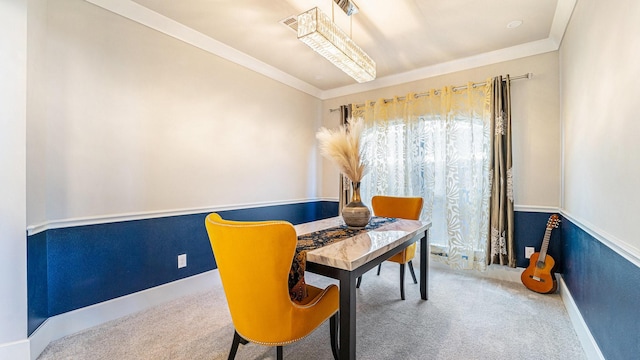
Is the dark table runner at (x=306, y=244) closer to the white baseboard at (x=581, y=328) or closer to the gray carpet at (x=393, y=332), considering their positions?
the gray carpet at (x=393, y=332)

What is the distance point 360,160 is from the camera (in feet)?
6.12

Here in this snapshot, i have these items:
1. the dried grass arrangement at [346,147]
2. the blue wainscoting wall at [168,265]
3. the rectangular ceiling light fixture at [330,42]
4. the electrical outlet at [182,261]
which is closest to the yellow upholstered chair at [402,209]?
the dried grass arrangement at [346,147]

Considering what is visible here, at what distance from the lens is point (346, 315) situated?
1.21m

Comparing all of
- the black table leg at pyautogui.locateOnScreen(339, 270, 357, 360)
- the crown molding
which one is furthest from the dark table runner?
the crown molding

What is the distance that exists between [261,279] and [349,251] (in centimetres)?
47

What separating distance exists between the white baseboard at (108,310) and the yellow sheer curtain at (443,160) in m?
2.42

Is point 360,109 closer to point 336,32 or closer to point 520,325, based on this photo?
point 336,32

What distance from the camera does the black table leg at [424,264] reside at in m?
2.24

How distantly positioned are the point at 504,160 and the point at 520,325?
1.58m

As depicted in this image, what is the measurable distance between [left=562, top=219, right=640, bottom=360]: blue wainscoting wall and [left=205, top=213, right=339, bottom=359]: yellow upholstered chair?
4.31 ft

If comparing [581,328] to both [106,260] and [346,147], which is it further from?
[106,260]

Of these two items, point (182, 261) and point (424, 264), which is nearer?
point (424, 264)

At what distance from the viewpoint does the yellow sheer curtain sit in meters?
2.88

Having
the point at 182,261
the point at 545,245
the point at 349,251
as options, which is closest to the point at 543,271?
the point at 545,245
